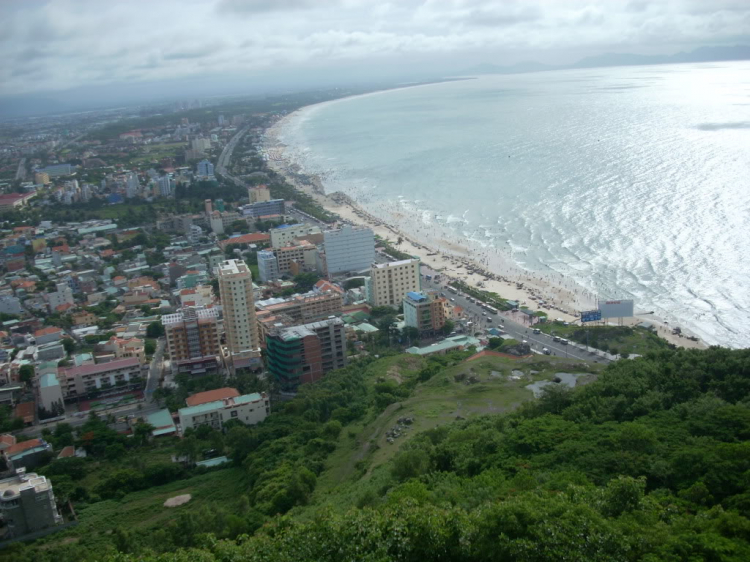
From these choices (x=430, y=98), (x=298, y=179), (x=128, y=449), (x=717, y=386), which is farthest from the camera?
(x=430, y=98)

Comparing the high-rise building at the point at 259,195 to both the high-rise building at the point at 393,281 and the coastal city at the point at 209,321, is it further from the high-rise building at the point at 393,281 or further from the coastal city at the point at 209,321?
the high-rise building at the point at 393,281

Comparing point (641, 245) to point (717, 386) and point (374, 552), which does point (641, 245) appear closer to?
point (717, 386)

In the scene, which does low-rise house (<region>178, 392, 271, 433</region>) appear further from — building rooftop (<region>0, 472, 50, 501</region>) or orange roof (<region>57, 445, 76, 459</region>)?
building rooftop (<region>0, 472, 50, 501</region>)

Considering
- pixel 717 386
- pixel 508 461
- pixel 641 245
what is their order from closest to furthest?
pixel 508 461, pixel 717 386, pixel 641 245

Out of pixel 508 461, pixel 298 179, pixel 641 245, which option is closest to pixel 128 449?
pixel 508 461

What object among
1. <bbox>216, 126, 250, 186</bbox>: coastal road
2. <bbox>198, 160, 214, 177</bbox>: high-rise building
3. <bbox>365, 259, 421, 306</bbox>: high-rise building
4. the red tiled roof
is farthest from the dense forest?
<bbox>198, 160, 214, 177</bbox>: high-rise building

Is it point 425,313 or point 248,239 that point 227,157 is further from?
point 425,313
